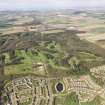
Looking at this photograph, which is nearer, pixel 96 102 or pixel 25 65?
pixel 96 102

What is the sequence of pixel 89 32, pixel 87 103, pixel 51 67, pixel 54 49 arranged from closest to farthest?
pixel 87 103 < pixel 51 67 < pixel 54 49 < pixel 89 32

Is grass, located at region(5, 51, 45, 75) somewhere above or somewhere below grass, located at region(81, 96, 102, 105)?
above

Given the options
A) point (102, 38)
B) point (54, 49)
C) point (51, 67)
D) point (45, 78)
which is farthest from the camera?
point (102, 38)

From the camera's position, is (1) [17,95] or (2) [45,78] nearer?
(1) [17,95]

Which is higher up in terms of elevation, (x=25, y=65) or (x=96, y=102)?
(x=25, y=65)

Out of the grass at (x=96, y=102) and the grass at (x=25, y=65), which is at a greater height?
the grass at (x=25, y=65)

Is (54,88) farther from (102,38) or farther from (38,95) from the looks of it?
(102,38)

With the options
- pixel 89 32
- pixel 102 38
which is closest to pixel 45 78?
pixel 102 38

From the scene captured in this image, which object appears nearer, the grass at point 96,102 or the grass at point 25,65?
the grass at point 96,102

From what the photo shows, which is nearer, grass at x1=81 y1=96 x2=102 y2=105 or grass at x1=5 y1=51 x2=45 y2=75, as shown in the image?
grass at x1=81 y1=96 x2=102 y2=105

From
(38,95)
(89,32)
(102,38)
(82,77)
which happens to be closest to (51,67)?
(82,77)
